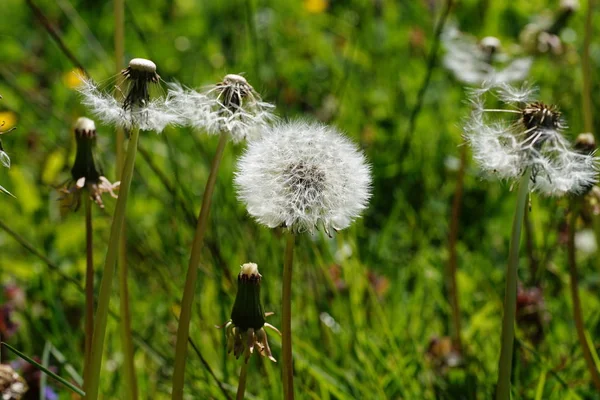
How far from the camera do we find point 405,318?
6.49 ft

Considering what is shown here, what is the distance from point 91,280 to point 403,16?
9.36 ft

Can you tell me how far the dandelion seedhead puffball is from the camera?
109 centimetres

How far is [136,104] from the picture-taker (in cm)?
103

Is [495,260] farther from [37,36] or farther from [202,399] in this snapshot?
[37,36]

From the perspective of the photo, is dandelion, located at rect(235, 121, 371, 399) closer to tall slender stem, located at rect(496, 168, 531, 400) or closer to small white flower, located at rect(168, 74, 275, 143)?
small white flower, located at rect(168, 74, 275, 143)

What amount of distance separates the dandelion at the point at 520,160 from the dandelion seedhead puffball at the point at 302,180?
0.18 m

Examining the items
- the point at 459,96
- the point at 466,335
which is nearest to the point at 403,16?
the point at 459,96

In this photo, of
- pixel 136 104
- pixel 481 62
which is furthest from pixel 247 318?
pixel 481 62

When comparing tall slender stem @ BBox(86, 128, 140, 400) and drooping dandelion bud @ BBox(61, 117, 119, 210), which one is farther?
drooping dandelion bud @ BBox(61, 117, 119, 210)

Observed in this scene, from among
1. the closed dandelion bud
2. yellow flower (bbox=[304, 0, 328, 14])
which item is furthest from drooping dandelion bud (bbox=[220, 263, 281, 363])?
yellow flower (bbox=[304, 0, 328, 14])

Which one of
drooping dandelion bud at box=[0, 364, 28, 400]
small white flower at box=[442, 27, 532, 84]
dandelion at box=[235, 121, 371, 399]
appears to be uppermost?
small white flower at box=[442, 27, 532, 84]

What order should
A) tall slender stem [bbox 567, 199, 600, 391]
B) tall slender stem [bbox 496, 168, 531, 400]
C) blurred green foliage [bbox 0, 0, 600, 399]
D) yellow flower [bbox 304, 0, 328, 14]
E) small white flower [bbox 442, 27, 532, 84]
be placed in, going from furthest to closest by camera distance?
yellow flower [bbox 304, 0, 328, 14]
small white flower [bbox 442, 27, 532, 84]
blurred green foliage [bbox 0, 0, 600, 399]
tall slender stem [bbox 567, 199, 600, 391]
tall slender stem [bbox 496, 168, 531, 400]

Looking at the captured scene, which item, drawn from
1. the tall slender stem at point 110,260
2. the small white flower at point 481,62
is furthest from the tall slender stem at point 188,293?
the small white flower at point 481,62

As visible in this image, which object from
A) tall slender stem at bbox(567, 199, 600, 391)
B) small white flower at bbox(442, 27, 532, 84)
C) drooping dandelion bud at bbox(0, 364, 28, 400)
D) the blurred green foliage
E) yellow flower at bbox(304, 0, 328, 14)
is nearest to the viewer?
drooping dandelion bud at bbox(0, 364, 28, 400)
